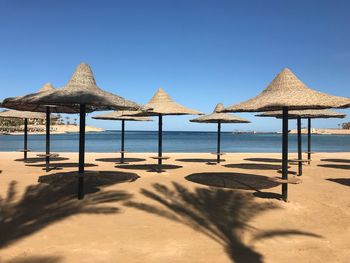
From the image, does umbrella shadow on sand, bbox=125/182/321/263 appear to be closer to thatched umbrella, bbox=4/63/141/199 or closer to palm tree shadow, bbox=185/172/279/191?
palm tree shadow, bbox=185/172/279/191

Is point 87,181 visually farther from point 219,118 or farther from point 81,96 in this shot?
point 219,118

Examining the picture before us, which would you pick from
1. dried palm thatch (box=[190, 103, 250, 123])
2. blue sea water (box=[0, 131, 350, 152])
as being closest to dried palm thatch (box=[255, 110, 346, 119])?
dried palm thatch (box=[190, 103, 250, 123])

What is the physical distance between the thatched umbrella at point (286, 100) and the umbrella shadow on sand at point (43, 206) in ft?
10.5

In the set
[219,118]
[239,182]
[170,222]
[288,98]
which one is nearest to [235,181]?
[239,182]

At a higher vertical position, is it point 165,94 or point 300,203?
point 165,94

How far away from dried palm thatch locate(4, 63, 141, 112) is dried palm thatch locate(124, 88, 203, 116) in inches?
116

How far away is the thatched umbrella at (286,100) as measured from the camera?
22.2ft

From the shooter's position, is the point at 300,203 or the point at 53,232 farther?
the point at 300,203

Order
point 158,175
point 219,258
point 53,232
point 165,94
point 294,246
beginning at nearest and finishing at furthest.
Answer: point 219,258 → point 294,246 → point 53,232 → point 158,175 → point 165,94

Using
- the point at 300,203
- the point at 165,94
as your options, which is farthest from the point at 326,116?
the point at 300,203

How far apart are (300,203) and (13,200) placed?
18.5 feet

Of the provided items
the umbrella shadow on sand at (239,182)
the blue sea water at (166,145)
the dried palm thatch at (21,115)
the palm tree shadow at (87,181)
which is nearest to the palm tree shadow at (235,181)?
the umbrella shadow on sand at (239,182)

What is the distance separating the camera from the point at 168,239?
4.92m

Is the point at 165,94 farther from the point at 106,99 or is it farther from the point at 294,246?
the point at 294,246
